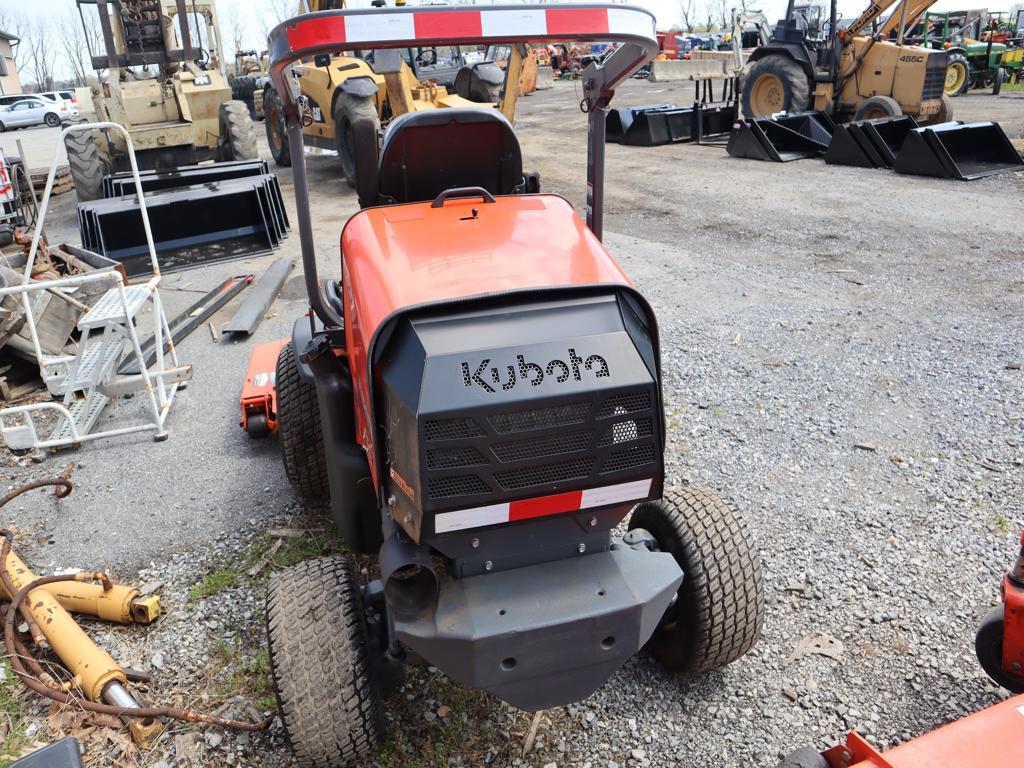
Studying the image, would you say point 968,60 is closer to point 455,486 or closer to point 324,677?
point 455,486

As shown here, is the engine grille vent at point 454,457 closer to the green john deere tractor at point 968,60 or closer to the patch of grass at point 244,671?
the patch of grass at point 244,671

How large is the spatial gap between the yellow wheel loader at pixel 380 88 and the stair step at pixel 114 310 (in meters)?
4.83

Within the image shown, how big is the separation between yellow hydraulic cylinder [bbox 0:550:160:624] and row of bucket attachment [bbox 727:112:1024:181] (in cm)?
1098

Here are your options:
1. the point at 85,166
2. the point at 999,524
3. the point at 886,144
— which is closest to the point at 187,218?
the point at 85,166

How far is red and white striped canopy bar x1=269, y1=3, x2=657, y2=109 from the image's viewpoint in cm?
221

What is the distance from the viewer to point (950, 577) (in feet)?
10.6

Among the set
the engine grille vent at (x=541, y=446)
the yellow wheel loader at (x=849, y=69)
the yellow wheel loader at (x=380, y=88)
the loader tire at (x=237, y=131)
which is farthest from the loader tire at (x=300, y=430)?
the yellow wheel loader at (x=849, y=69)

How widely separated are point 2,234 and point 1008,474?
8.61 meters

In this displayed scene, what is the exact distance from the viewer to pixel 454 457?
6.55 feet

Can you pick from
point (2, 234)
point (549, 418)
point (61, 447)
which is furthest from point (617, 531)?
point (2, 234)

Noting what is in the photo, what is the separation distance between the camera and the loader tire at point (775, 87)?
13969 mm

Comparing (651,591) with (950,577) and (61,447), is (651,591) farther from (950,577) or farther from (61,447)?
(61,447)

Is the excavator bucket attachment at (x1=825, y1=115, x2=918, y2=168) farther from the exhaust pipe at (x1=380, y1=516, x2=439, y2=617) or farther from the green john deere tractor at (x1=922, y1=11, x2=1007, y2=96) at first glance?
the exhaust pipe at (x1=380, y1=516, x2=439, y2=617)

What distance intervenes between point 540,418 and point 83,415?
3.68 m
